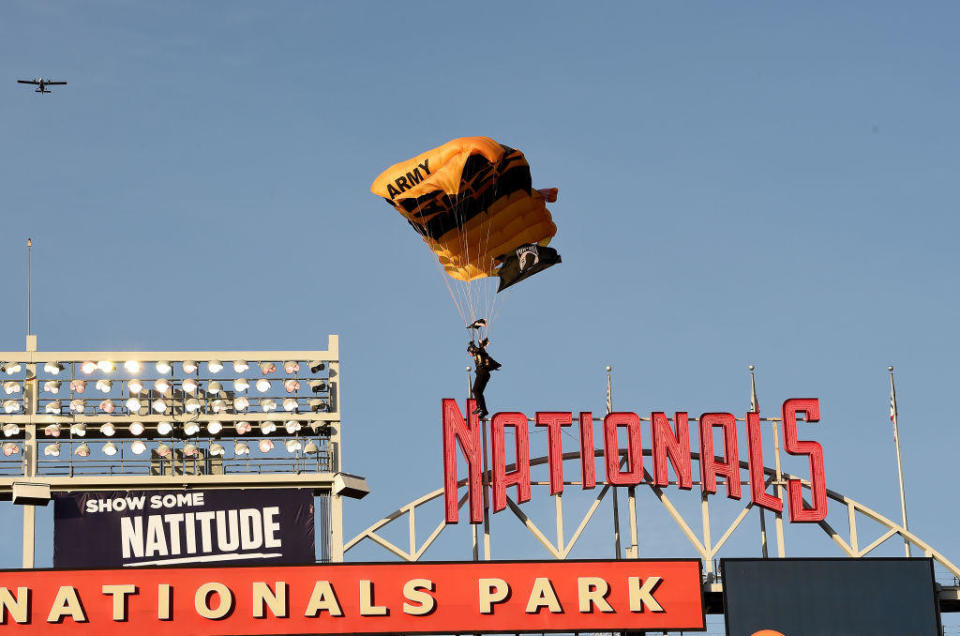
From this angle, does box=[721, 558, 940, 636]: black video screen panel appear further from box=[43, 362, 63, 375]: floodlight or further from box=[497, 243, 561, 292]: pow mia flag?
box=[43, 362, 63, 375]: floodlight

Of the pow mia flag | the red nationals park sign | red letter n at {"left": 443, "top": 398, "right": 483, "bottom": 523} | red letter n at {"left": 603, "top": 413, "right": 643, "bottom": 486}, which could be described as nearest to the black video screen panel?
the red nationals park sign

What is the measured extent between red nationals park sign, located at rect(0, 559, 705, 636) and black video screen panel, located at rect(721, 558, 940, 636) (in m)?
1.53

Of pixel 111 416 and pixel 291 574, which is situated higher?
pixel 111 416

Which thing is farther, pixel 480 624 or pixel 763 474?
pixel 763 474

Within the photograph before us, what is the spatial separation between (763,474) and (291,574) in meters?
16.3

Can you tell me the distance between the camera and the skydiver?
6881cm

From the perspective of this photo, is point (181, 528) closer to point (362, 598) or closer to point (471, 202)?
point (362, 598)

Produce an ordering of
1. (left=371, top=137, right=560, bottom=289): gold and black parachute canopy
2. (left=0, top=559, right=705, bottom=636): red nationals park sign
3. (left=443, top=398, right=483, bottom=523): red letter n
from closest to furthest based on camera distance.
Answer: (left=0, top=559, right=705, bottom=636): red nationals park sign → (left=371, top=137, right=560, bottom=289): gold and black parachute canopy → (left=443, top=398, right=483, bottom=523): red letter n

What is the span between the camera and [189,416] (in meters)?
71.9

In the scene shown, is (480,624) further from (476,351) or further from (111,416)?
(111,416)

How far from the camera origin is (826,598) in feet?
229

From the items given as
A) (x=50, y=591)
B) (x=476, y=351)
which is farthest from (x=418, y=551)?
(x=50, y=591)

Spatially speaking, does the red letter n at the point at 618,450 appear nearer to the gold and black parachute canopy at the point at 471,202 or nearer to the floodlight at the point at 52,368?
the gold and black parachute canopy at the point at 471,202

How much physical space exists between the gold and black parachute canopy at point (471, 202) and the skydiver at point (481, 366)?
13.1 feet
